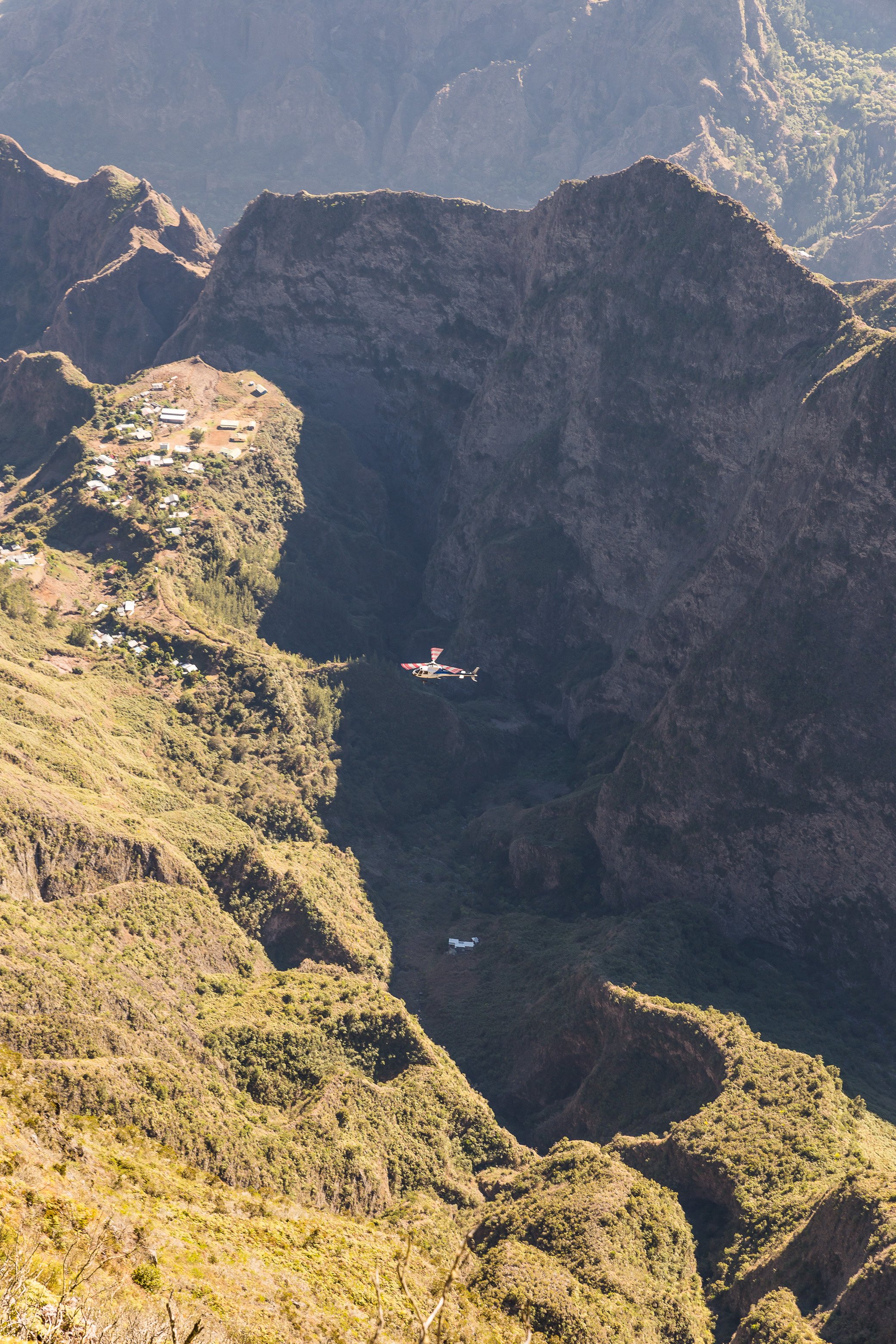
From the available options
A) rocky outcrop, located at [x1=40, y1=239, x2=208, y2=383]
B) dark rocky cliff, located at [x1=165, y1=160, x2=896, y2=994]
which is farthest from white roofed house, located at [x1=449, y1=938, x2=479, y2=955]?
rocky outcrop, located at [x1=40, y1=239, x2=208, y2=383]

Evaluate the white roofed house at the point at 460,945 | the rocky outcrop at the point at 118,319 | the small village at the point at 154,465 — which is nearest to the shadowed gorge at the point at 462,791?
the small village at the point at 154,465

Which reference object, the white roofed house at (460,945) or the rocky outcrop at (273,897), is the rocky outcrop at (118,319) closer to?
the rocky outcrop at (273,897)

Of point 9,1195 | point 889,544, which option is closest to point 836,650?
point 889,544

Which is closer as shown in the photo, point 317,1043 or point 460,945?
point 317,1043

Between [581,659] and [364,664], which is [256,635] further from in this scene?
[581,659]

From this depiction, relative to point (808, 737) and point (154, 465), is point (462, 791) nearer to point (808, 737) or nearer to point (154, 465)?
point (808, 737)

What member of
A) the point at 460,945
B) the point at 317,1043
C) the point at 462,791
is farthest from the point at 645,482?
the point at 317,1043
